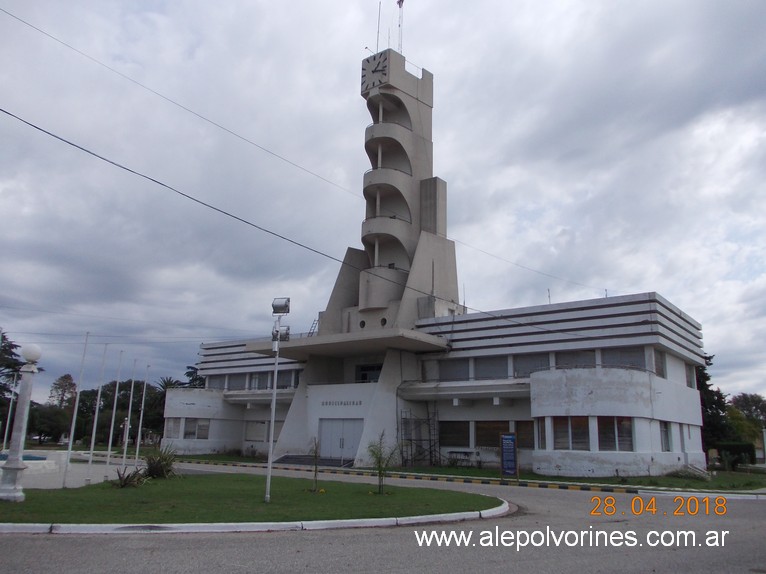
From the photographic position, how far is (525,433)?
34188 mm

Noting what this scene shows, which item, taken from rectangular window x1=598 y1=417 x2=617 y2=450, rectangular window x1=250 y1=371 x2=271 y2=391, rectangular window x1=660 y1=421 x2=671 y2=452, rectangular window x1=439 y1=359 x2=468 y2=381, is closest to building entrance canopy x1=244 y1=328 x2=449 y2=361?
rectangular window x1=439 y1=359 x2=468 y2=381

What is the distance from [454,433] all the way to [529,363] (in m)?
6.19

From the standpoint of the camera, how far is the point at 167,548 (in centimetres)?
940

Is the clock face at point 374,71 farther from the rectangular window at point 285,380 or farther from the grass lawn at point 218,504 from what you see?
the grass lawn at point 218,504

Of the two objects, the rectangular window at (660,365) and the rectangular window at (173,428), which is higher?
the rectangular window at (660,365)

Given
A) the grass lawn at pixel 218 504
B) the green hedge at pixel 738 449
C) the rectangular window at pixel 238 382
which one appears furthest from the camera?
the rectangular window at pixel 238 382

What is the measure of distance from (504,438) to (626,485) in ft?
16.6

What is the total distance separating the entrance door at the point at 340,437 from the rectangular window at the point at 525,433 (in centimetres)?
918

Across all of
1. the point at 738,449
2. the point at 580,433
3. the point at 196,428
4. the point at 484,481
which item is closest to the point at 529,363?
the point at 580,433

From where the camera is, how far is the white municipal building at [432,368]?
29.1m

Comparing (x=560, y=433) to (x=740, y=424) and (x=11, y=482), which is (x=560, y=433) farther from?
(x=740, y=424)

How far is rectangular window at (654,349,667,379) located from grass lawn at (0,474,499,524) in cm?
1928

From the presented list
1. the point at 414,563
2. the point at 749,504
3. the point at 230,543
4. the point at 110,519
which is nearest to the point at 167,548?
the point at 230,543

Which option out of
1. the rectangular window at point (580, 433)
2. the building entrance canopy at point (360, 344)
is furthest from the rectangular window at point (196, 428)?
the rectangular window at point (580, 433)
